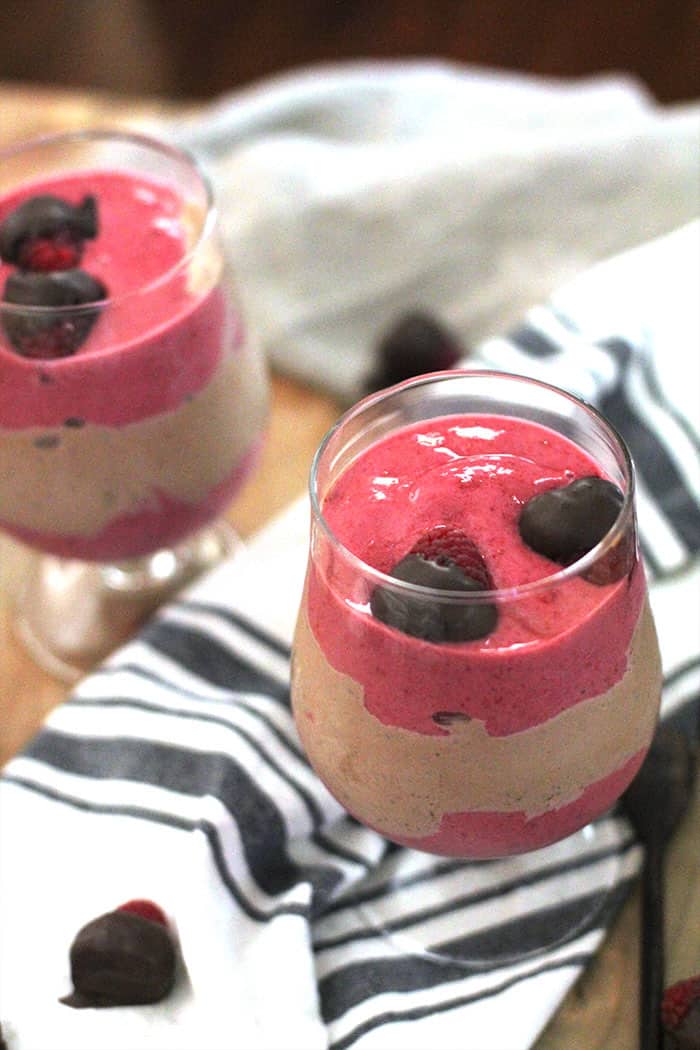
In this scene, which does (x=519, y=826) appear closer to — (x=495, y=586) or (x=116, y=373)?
(x=495, y=586)

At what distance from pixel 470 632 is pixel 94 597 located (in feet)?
2.01

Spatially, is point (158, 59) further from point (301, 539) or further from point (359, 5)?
→ point (301, 539)

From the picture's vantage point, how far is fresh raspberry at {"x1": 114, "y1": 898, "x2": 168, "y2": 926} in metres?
0.88

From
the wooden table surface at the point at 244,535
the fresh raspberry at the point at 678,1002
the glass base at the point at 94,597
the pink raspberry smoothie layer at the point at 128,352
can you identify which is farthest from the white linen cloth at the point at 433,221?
the fresh raspberry at the point at 678,1002

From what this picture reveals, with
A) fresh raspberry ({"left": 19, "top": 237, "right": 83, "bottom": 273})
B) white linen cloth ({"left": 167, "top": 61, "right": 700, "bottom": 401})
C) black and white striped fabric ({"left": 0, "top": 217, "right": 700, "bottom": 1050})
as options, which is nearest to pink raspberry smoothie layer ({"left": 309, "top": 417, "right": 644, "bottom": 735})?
black and white striped fabric ({"left": 0, "top": 217, "right": 700, "bottom": 1050})

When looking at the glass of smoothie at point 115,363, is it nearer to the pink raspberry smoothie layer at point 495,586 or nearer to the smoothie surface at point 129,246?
the smoothie surface at point 129,246

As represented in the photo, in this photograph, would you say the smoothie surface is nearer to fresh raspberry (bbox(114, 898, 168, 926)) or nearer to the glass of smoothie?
the glass of smoothie

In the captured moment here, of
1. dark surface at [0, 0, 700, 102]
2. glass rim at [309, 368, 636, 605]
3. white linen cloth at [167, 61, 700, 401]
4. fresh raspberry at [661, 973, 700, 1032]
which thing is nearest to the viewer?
glass rim at [309, 368, 636, 605]

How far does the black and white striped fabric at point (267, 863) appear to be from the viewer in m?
0.84

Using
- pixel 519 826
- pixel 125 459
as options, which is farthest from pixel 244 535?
pixel 519 826

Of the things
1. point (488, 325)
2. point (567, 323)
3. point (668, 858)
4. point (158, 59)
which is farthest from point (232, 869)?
point (158, 59)

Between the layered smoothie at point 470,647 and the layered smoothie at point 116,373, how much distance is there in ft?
0.78

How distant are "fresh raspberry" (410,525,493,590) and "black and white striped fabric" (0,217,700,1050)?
11.0 inches

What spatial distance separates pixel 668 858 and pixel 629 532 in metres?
0.31
